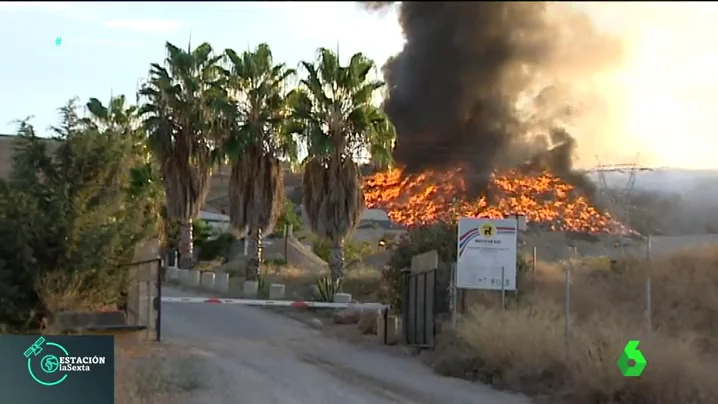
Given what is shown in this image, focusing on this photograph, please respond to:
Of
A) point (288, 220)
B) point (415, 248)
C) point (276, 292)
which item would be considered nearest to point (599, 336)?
point (415, 248)

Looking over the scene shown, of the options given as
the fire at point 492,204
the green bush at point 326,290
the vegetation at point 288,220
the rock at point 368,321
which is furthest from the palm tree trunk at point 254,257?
the vegetation at point 288,220

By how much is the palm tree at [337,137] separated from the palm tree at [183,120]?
3883mm

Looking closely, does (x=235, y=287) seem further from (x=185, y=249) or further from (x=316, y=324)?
(x=316, y=324)

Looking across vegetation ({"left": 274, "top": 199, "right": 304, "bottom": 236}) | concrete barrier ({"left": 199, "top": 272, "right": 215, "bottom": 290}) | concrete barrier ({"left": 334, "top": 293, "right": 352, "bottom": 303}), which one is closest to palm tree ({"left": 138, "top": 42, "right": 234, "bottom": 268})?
concrete barrier ({"left": 199, "top": 272, "right": 215, "bottom": 290})

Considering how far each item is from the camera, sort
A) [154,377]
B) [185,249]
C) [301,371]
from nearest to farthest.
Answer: [154,377]
[301,371]
[185,249]

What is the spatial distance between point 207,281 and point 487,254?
611 inches

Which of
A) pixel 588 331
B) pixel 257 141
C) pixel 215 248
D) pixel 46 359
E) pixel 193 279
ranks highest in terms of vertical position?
pixel 257 141

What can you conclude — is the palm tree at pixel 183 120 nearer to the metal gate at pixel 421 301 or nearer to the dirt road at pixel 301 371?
the dirt road at pixel 301 371

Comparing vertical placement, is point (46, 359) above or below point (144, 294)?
above

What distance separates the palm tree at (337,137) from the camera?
83.8 feet

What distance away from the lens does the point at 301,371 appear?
1412 centimetres

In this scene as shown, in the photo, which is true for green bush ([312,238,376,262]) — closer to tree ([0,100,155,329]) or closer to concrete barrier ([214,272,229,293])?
concrete barrier ([214,272,229,293])

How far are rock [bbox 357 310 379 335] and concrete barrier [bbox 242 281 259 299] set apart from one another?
711 cm

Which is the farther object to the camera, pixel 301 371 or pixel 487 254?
pixel 487 254
